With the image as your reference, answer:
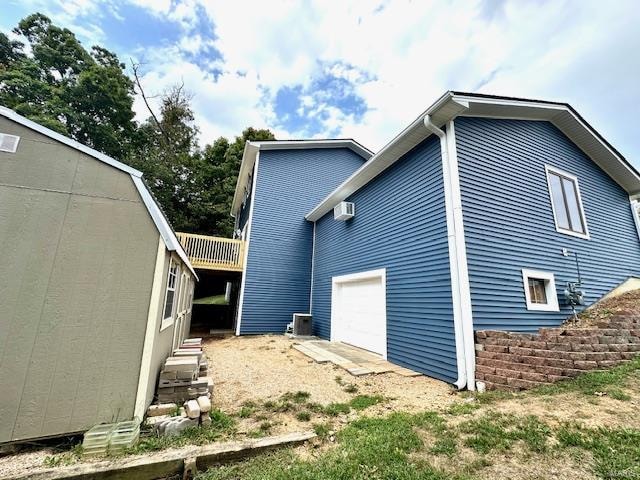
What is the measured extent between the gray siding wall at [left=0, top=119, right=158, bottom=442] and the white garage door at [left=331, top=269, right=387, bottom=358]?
16.4 feet

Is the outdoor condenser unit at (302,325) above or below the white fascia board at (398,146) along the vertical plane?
below

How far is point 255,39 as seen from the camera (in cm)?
833

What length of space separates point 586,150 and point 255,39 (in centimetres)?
1034

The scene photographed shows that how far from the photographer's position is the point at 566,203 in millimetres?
6617

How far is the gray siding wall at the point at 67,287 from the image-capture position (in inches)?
100

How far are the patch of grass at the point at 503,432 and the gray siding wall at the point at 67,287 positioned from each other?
3553 millimetres

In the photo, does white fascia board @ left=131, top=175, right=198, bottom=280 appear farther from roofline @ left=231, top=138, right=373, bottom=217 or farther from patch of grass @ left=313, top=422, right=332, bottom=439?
roofline @ left=231, top=138, right=373, bottom=217

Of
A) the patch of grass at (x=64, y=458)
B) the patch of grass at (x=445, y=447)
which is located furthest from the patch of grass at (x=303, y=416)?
the patch of grass at (x=64, y=458)

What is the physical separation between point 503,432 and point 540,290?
418cm

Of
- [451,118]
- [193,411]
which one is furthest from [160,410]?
[451,118]

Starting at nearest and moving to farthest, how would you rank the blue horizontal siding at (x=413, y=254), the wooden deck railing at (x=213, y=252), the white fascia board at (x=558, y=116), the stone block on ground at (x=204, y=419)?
the stone block on ground at (x=204, y=419) → the blue horizontal siding at (x=413, y=254) → the white fascia board at (x=558, y=116) → the wooden deck railing at (x=213, y=252)

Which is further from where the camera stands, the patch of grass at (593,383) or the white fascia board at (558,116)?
the white fascia board at (558,116)

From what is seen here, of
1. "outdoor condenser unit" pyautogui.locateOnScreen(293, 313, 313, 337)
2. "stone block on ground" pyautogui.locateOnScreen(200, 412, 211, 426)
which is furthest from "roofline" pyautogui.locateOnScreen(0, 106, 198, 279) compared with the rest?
"outdoor condenser unit" pyautogui.locateOnScreen(293, 313, 313, 337)

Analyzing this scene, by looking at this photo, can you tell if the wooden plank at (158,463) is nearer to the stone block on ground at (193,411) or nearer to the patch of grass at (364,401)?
the stone block on ground at (193,411)
